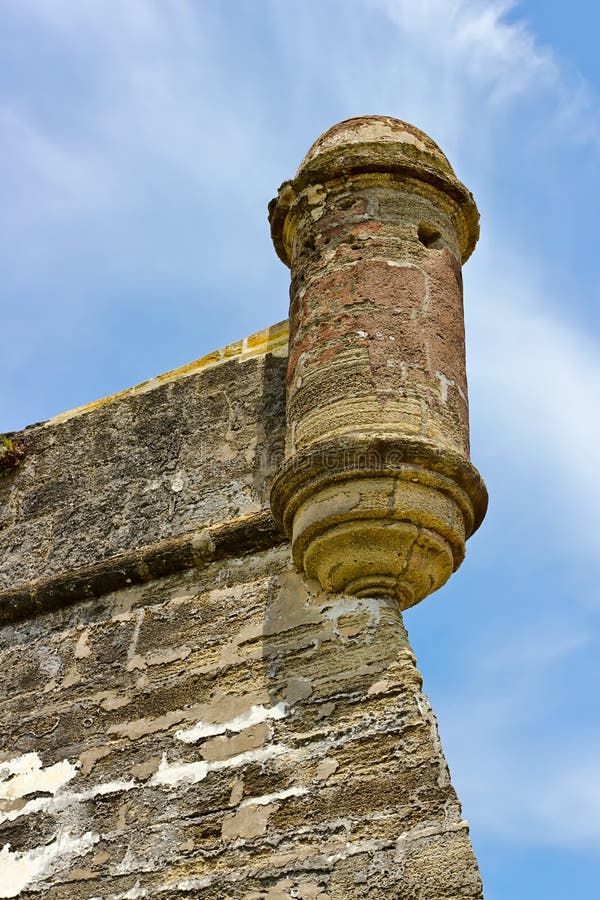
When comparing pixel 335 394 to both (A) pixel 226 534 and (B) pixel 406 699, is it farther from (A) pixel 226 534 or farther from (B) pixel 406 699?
(B) pixel 406 699

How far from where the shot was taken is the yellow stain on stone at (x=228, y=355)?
5.23 meters

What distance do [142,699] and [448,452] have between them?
4.79ft

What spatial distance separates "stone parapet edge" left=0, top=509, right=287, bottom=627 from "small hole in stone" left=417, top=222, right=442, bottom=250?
1257 millimetres

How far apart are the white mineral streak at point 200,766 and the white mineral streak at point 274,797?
0.13 m

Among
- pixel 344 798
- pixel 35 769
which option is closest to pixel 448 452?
pixel 344 798

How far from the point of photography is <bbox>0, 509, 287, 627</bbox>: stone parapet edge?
177 inches

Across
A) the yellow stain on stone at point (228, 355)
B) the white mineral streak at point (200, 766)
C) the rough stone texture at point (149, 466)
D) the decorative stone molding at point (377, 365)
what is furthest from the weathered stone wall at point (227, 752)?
the yellow stain on stone at point (228, 355)

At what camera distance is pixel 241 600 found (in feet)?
14.3

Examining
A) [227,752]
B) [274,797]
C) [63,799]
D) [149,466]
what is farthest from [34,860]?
[149,466]

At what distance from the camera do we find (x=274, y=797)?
3.70 metres

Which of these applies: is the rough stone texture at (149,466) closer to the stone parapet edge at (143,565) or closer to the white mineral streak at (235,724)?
the stone parapet edge at (143,565)

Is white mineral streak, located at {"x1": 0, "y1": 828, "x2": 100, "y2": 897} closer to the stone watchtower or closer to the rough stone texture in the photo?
the stone watchtower

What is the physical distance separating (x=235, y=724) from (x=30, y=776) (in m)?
0.93

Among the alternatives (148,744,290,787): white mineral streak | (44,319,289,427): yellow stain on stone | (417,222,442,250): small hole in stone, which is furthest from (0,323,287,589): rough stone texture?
(148,744,290,787): white mineral streak
